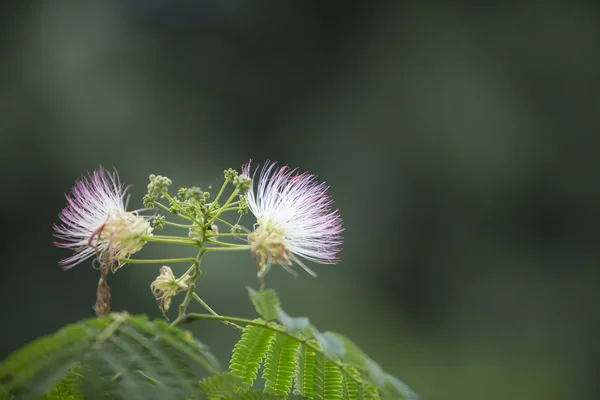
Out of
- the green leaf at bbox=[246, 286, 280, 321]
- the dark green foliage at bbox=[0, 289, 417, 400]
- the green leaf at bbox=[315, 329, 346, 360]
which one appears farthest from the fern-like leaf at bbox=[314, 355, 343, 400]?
the green leaf at bbox=[315, 329, 346, 360]

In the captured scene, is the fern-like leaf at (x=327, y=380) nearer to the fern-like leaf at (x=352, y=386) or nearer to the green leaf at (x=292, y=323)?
the fern-like leaf at (x=352, y=386)

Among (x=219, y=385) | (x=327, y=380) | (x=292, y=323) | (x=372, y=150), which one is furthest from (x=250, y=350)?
(x=372, y=150)

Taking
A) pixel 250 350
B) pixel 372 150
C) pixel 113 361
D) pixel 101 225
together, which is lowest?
pixel 113 361

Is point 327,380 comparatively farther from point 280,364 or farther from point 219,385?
point 219,385

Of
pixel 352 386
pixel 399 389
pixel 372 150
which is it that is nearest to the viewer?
pixel 399 389

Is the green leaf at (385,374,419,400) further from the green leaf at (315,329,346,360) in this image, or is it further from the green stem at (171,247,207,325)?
the green stem at (171,247,207,325)

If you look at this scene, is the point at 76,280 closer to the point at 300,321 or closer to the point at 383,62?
the point at 383,62

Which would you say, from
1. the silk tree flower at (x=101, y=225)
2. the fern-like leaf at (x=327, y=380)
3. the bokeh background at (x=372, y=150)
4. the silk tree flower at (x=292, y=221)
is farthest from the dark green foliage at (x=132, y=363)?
the bokeh background at (x=372, y=150)
